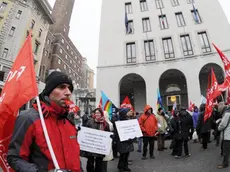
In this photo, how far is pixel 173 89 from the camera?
21219 mm

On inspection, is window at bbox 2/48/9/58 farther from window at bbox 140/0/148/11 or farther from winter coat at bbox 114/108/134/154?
winter coat at bbox 114/108/134/154

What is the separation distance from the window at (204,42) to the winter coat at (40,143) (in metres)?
19.9

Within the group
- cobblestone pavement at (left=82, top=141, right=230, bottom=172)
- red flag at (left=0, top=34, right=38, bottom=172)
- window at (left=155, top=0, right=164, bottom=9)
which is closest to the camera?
red flag at (left=0, top=34, right=38, bottom=172)

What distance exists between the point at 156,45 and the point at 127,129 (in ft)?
53.1

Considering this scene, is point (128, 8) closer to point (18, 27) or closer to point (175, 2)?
point (175, 2)

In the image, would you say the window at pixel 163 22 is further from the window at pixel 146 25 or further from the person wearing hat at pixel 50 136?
the person wearing hat at pixel 50 136

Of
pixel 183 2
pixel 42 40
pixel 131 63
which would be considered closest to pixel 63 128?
pixel 131 63

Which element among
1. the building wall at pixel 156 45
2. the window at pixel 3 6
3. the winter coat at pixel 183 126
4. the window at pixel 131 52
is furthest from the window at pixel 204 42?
the window at pixel 3 6

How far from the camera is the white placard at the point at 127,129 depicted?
17.3ft

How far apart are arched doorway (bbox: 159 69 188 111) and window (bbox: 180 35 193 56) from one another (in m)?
2.27

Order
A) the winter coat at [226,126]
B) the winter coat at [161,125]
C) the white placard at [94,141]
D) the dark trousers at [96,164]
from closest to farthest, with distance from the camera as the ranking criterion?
the white placard at [94,141] < the dark trousers at [96,164] < the winter coat at [226,126] < the winter coat at [161,125]

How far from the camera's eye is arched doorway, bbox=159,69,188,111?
20516 mm

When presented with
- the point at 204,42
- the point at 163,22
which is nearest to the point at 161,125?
the point at 204,42

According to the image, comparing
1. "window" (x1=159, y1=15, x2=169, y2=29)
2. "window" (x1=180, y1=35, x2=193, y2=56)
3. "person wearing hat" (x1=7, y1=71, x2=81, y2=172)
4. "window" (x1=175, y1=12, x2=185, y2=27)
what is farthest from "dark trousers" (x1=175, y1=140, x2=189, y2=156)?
"window" (x1=175, y1=12, x2=185, y2=27)
